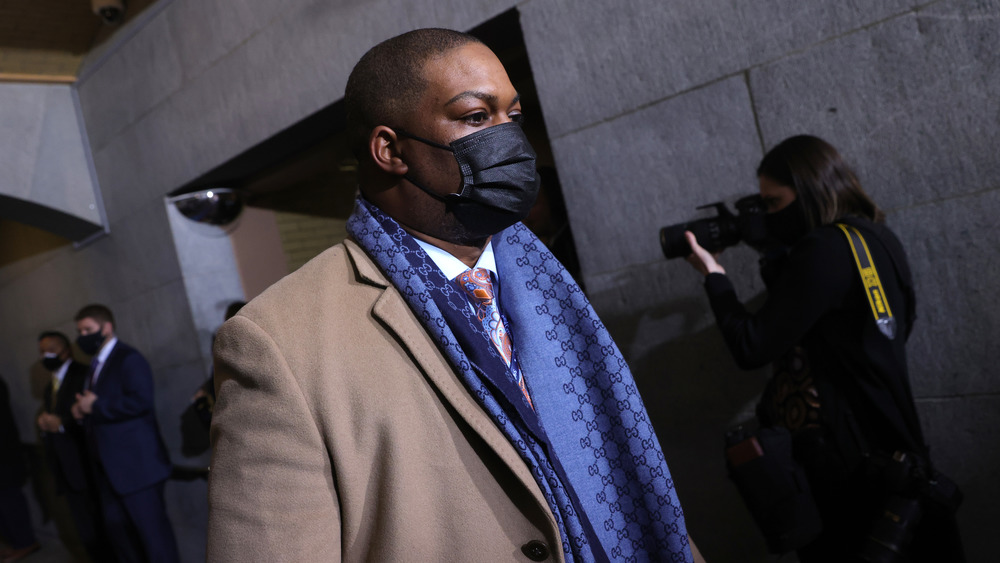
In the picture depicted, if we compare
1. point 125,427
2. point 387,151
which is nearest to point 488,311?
point 387,151

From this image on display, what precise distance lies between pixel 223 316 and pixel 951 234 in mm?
5121

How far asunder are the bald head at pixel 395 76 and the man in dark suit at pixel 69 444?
5155 mm

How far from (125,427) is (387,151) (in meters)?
4.66

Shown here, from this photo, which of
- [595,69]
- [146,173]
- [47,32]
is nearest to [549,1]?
[595,69]

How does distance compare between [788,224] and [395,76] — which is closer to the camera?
[395,76]

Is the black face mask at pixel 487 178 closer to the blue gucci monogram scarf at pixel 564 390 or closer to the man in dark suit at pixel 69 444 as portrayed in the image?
the blue gucci monogram scarf at pixel 564 390

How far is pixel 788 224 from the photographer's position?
2209 millimetres

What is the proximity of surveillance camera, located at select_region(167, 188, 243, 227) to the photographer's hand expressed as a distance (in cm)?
443

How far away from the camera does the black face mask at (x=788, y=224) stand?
2.17 m

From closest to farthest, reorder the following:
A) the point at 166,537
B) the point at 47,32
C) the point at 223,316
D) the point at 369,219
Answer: the point at 369,219
the point at 166,537
the point at 223,316
the point at 47,32

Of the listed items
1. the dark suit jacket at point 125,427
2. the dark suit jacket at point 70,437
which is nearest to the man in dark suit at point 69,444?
the dark suit jacket at point 70,437

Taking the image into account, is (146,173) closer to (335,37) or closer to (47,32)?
(47,32)

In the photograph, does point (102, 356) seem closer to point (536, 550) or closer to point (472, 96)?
point (472, 96)

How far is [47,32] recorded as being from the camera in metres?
6.01
